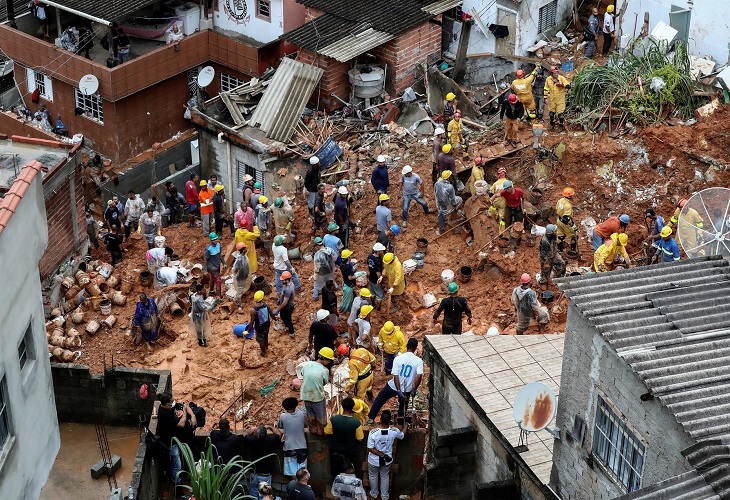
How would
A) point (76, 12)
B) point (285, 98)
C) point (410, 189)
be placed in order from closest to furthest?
1. point (410, 189)
2. point (285, 98)
3. point (76, 12)

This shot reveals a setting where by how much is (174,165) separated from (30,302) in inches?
773

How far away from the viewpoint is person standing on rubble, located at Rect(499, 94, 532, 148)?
99.5ft

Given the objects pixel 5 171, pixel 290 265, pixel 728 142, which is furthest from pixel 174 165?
pixel 5 171

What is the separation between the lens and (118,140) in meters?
37.1

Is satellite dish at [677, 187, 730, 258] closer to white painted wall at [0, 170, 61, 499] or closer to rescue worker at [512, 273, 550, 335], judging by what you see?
rescue worker at [512, 273, 550, 335]

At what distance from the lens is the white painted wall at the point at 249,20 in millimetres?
37188

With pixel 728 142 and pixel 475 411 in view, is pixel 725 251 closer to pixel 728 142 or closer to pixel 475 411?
pixel 475 411

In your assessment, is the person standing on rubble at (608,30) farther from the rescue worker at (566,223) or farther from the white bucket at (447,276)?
the white bucket at (447,276)

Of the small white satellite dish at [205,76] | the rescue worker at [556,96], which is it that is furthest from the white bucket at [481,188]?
the small white satellite dish at [205,76]

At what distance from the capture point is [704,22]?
32594 millimetres

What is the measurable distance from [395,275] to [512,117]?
659 centimetres

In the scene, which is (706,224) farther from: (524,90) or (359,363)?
(524,90)

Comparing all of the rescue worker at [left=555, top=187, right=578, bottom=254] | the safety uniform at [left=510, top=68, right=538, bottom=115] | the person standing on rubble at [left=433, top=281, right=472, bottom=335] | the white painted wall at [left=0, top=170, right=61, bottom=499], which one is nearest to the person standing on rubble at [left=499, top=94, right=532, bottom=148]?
the safety uniform at [left=510, top=68, right=538, bottom=115]

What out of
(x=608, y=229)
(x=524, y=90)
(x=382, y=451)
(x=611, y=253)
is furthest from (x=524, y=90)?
(x=382, y=451)
